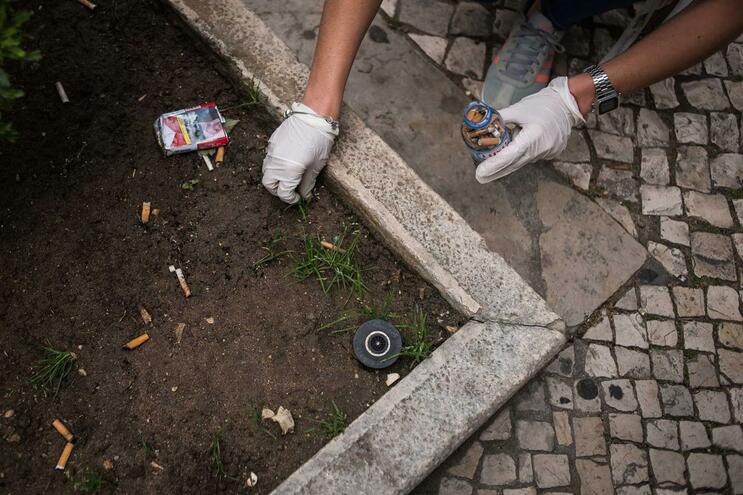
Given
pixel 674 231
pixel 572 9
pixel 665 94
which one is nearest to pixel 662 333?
pixel 674 231

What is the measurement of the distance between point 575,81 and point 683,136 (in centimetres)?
86

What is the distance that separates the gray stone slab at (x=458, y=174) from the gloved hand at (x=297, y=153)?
0.21m

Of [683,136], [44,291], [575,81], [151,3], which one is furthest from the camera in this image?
[683,136]

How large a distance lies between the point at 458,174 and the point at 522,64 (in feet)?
2.40

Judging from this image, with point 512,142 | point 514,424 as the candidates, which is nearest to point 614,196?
point 512,142

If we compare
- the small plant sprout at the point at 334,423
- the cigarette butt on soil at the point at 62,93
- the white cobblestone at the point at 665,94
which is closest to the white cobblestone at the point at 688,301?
the white cobblestone at the point at 665,94

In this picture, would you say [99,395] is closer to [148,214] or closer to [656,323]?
[148,214]

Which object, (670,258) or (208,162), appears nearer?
(208,162)

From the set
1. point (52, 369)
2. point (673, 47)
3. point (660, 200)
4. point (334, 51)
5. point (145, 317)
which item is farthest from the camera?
point (660, 200)

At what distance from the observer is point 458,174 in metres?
2.91

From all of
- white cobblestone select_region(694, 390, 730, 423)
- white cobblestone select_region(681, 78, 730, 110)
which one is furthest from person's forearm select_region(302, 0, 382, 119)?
white cobblestone select_region(694, 390, 730, 423)

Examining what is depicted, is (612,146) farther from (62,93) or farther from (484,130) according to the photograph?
(62,93)

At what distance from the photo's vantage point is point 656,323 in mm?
2688

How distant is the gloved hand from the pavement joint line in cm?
11
